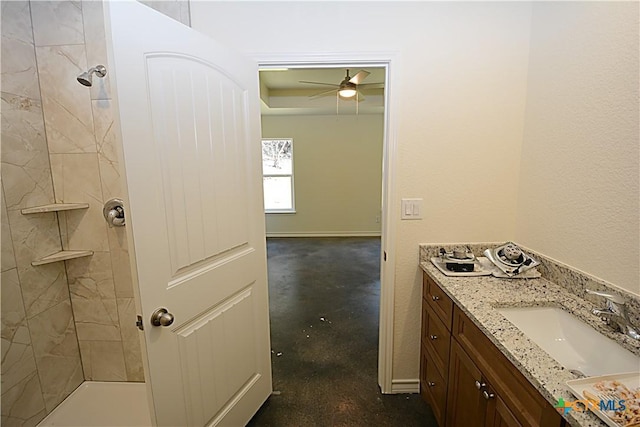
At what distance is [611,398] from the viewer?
0.67 m

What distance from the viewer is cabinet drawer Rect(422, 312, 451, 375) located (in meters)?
1.41

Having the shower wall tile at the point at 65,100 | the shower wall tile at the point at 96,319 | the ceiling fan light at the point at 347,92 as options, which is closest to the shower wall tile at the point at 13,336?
the shower wall tile at the point at 96,319

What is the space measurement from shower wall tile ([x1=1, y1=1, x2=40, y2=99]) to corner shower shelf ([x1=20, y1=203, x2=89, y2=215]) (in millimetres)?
598

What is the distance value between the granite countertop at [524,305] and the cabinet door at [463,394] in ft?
0.74

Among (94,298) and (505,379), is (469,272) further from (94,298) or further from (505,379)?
(94,298)

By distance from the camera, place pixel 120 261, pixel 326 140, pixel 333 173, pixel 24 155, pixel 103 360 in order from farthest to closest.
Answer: pixel 333 173, pixel 326 140, pixel 103 360, pixel 120 261, pixel 24 155

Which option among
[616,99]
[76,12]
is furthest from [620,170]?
[76,12]

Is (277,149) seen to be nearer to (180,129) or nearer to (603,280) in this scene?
(180,129)

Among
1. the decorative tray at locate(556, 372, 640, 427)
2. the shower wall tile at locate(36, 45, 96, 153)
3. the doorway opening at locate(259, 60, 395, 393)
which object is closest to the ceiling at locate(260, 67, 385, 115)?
the doorway opening at locate(259, 60, 395, 393)

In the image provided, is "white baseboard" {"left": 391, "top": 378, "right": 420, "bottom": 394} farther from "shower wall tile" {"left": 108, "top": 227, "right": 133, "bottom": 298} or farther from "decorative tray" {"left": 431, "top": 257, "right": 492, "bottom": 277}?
"shower wall tile" {"left": 108, "top": 227, "right": 133, "bottom": 298}

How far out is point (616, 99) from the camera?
1.10 m

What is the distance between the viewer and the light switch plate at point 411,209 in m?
1.71

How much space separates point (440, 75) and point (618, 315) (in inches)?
53.0

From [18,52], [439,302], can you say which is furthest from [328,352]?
[18,52]
